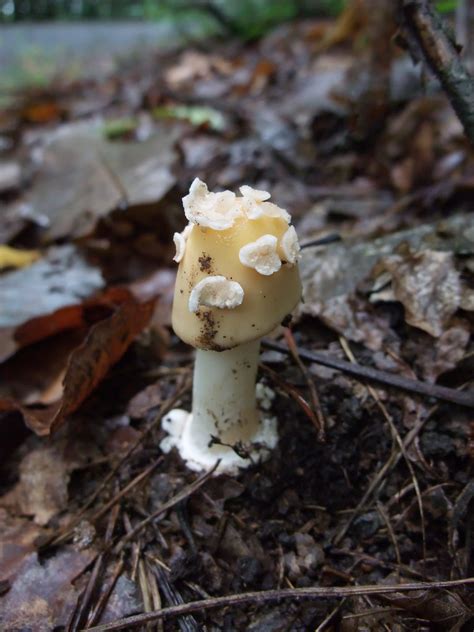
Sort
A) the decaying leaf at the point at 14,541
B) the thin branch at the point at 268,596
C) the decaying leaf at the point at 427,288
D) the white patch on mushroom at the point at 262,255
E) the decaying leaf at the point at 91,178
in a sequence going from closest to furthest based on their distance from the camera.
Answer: the white patch on mushroom at the point at 262,255, the thin branch at the point at 268,596, the decaying leaf at the point at 14,541, the decaying leaf at the point at 427,288, the decaying leaf at the point at 91,178

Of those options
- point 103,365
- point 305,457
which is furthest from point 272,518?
point 103,365

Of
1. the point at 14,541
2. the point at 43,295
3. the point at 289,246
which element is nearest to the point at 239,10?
the point at 43,295

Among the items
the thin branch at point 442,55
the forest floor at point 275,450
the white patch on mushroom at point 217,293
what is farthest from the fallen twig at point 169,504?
the thin branch at point 442,55

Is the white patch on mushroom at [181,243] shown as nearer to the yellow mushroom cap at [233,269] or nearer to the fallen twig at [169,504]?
the yellow mushroom cap at [233,269]

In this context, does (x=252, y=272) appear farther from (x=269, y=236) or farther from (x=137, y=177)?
(x=137, y=177)

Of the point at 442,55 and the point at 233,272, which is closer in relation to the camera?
the point at 233,272

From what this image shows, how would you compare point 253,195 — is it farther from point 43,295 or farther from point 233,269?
point 43,295
